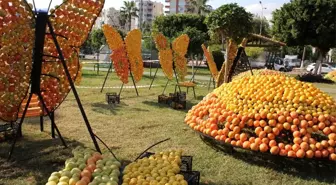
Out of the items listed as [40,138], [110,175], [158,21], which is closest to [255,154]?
[110,175]

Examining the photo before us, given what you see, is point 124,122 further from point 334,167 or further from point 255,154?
point 334,167

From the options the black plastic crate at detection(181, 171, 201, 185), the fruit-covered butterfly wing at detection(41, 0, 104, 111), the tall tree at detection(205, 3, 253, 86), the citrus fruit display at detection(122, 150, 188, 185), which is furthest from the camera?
the tall tree at detection(205, 3, 253, 86)

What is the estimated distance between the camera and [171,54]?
14289 mm

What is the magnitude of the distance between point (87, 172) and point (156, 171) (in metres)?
0.79

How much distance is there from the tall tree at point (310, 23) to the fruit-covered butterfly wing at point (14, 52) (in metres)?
24.8

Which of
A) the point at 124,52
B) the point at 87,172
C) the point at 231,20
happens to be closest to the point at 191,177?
the point at 87,172

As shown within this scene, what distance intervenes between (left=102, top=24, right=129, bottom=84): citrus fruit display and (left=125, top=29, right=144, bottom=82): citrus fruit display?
8.2 inches

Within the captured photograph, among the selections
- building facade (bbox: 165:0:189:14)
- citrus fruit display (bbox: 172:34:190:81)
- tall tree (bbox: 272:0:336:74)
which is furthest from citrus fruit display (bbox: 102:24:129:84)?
building facade (bbox: 165:0:189:14)

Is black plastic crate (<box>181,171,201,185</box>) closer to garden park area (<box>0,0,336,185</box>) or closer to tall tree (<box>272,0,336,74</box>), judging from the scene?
garden park area (<box>0,0,336,185</box>)

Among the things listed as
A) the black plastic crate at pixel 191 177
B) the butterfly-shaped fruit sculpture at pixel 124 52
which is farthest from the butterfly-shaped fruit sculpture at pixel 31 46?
the butterfly-shaped fruit sculpture at pixel 124 52

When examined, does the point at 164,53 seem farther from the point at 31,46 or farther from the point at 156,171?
the point at 156,171

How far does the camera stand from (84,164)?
421 centimetres

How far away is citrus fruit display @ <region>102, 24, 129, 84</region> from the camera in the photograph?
12758 mm

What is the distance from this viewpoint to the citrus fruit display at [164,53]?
13.9 m
